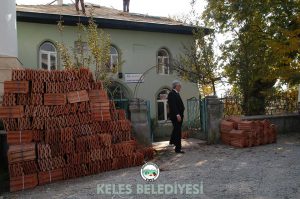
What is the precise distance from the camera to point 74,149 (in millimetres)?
7852

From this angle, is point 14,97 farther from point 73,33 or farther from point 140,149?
point 73,33

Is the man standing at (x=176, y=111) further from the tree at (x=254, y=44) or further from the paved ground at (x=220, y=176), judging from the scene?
the tree at (x=254, y=44)

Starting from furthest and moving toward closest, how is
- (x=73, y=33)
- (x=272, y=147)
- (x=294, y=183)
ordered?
(x=73, y=33), (x=272, y=147), (x=294, y=183)

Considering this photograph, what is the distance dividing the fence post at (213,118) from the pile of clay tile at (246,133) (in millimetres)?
170

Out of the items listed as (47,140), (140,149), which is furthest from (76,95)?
(140,149)

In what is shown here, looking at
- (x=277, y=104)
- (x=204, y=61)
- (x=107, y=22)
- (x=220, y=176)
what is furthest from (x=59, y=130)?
(x=107, y=22)

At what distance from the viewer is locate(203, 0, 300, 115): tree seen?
1356 centimetres

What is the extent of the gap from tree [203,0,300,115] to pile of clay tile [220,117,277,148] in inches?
96.6

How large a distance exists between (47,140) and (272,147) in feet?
20.6

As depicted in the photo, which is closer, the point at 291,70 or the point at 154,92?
the point at 291,70

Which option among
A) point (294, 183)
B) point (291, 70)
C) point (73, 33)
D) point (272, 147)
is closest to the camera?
point (294, 183)

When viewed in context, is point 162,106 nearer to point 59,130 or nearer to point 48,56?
point 48,56

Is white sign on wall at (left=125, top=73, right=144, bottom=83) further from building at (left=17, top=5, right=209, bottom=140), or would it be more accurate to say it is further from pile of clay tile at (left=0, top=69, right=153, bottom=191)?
pile of clay tile at (left=0, top=69, right=153, bottom=191)

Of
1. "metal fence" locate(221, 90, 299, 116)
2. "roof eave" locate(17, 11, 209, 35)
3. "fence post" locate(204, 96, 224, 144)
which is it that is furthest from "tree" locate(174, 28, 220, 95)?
"fence post" locate(204, 96, 224, 144)
